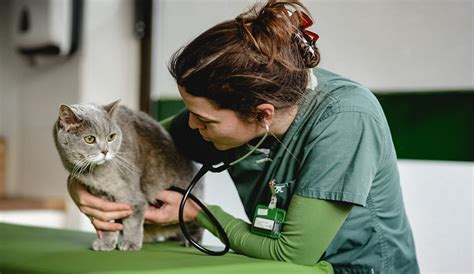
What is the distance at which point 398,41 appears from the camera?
2160 millimetres

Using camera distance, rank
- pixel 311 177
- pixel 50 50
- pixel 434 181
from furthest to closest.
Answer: pixel 50 50 → pixel 434 181 → pixel 311 177

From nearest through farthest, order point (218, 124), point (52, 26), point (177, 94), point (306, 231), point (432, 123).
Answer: point (306, 231) → point (218, 124) → point (432, 123) → point (177, 94) → point (52, 26)

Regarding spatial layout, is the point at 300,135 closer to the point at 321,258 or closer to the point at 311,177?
the point at 311,177

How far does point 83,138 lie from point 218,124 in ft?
1.05

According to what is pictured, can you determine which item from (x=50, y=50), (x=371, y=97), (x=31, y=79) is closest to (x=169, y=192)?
(x=371, y=97)

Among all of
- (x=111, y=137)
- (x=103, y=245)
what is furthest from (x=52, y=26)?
(x=103, y=245)

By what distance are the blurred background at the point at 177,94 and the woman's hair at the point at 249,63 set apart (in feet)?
1.22

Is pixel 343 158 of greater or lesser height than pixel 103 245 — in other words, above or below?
above

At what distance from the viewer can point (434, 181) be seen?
80.7 inches

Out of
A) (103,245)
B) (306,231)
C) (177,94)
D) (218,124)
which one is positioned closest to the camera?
(306,231)

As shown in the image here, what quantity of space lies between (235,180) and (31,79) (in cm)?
224

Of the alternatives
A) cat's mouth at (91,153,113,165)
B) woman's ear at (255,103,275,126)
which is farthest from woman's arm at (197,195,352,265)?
cat's mouth at (91,153,113,165)

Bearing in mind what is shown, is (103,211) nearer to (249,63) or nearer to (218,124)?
(218,124)

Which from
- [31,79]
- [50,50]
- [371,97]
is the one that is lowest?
[31,79]
